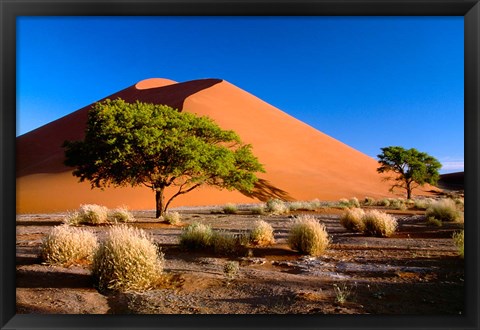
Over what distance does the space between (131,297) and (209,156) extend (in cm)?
1083

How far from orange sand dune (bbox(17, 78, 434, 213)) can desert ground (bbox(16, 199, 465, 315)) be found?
2311 centimetres

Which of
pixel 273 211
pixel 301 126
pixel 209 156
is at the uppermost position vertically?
pixel 301 126

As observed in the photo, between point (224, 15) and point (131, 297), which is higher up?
point (224, 15)

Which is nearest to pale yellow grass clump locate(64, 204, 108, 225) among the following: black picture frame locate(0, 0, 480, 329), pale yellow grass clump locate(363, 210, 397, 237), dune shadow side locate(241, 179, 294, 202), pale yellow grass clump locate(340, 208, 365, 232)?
pale yellow grass clump locate(340, 208, 365, 232)

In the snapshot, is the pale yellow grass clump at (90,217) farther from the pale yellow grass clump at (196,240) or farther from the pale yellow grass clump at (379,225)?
the pale yellow grass clump at (379,225)

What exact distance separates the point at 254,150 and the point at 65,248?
140ft

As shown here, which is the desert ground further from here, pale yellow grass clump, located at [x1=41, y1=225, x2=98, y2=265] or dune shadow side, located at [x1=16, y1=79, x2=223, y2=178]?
dune shadow side, located at [x1=16, y1=79, x2=223, y2=178]

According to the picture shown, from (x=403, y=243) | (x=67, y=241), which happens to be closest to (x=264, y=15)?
(x=67, y=241)

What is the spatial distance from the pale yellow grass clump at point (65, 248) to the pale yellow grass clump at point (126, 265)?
1.37m

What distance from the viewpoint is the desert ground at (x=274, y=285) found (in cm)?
477

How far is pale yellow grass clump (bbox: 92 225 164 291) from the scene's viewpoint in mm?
5324

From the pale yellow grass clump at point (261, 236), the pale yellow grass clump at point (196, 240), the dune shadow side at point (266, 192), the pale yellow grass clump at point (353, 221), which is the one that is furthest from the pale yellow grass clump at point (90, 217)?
the dune shadow side at point (266, 192)

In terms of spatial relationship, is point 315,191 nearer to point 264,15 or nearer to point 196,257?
point 196,257

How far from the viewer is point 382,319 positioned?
11.6ft
